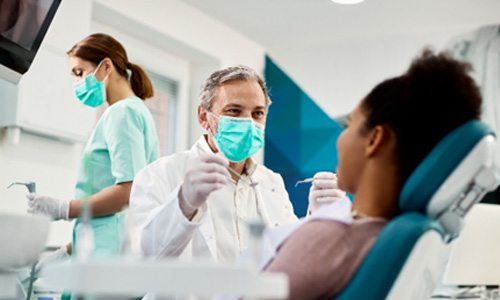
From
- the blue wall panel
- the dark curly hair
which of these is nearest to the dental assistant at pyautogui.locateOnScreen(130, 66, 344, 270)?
the dark curly hair

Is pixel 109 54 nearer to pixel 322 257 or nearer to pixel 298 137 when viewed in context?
pixel 322 257

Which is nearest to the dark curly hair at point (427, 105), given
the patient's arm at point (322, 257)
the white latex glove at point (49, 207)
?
the patient's arm at point (322, 257)

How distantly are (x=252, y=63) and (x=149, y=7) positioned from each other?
43.4 inches

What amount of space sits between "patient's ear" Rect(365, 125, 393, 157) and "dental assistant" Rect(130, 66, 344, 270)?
0.35 metres

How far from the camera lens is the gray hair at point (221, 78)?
6.16ft

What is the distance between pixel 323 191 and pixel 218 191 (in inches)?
11.6

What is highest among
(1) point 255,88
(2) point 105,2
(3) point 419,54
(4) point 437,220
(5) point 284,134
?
(2) point 105,2

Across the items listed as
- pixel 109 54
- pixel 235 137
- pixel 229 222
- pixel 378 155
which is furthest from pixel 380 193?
pixel 109 54

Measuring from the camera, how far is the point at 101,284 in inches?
25.8

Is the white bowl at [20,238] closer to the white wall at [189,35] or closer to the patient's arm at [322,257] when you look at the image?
the patient's arm at [322,257]

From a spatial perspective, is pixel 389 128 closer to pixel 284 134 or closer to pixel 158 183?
pixel 158 183

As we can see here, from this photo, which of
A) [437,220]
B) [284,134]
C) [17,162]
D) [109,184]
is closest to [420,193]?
[437,220]

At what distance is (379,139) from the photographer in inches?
41.6

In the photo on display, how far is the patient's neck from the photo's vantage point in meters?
1.06
